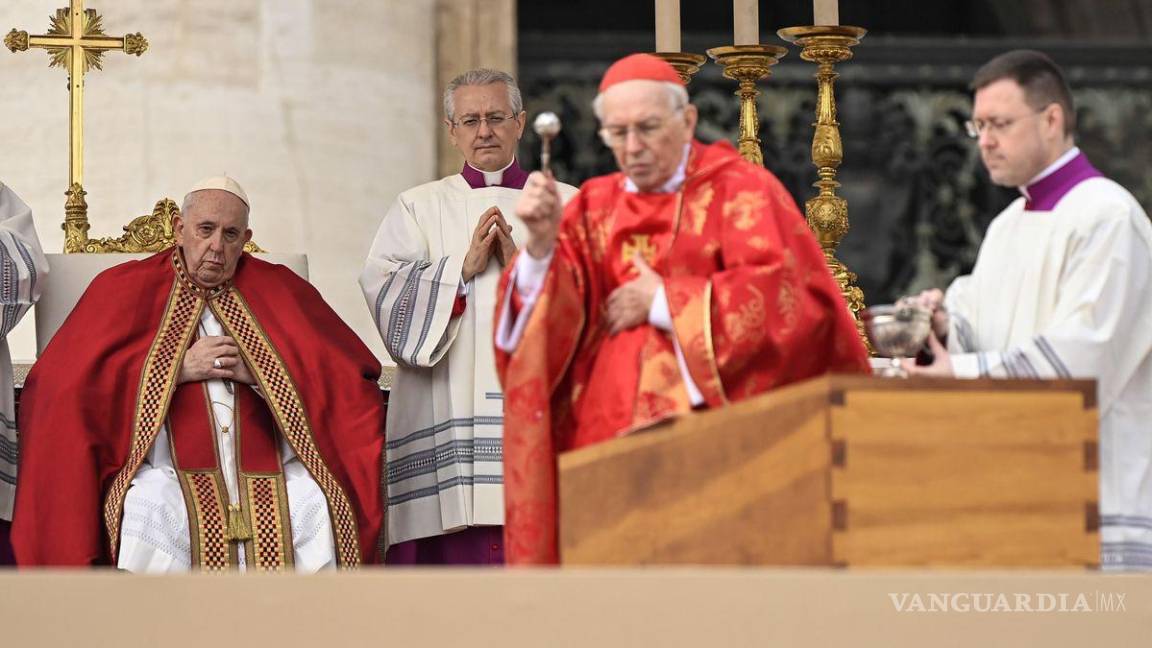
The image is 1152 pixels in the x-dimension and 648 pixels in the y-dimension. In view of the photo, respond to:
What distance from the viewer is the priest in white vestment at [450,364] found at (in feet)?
22.5

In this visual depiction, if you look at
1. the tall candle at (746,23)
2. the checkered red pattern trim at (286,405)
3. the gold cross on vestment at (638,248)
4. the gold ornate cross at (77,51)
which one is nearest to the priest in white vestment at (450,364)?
the checkered red pattern trim at (286,405)

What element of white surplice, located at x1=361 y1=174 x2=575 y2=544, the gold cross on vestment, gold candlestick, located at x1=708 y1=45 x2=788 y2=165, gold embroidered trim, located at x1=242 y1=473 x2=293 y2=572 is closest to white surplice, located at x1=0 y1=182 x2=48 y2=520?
gold embroidered trim, located at x1=242 y1=473 x2=293 y2=572

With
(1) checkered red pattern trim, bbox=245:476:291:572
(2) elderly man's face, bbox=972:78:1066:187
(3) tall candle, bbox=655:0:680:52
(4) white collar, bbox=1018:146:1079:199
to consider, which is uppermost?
(3) tall candle, bbox=655:0:680:52

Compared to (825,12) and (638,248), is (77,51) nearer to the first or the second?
(825,12)

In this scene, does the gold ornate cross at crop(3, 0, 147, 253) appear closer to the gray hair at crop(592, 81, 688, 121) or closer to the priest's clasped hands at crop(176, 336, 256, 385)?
the priest's clasped hands at crop(176, 336, 256, 385)

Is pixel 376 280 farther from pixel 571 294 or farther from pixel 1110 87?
pixel 1110 87

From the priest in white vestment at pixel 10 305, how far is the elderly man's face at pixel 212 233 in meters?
0.41

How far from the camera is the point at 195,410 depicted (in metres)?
6.66

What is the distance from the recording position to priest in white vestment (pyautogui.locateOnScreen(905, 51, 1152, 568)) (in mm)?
4961

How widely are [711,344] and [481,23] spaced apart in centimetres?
497

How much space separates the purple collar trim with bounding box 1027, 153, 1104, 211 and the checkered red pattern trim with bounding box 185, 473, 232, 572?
2.40 m

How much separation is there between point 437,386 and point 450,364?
0.08 metres

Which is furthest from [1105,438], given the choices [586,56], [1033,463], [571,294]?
[586,56]

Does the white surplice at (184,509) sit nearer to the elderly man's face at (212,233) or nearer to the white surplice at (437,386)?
the elderly man's face at (212,233)
